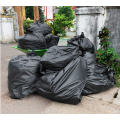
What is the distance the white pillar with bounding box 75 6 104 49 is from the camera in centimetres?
323

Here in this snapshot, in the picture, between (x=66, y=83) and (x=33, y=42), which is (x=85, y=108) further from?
(x=33, y=42)

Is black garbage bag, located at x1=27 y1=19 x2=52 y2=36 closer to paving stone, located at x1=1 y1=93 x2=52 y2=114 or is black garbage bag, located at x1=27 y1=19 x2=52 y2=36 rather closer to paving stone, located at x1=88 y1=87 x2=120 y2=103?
paving stone, located at x1=1 y1=93 x2=52 y2=114

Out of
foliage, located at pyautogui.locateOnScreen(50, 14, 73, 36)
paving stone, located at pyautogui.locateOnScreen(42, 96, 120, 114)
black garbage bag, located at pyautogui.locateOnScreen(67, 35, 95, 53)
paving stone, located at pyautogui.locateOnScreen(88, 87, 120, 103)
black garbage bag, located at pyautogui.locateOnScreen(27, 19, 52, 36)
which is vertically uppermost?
foliage, located at pyautogui.locateOnScreen(50, 14, 73, 36)

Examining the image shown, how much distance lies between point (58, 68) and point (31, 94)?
26.2 inches

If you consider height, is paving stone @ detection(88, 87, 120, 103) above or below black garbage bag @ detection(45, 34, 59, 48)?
below

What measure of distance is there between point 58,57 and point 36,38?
98 centimetres

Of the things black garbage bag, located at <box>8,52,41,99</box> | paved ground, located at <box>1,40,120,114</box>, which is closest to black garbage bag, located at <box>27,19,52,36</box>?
black garbage bag, located at <box>8,52,41,99</box>

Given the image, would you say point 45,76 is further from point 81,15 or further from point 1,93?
point 81,15

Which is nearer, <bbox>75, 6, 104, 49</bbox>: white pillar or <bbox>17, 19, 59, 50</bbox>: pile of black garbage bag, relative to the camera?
<bbox>17, 19, 59, 50</bbox>: pile of black garbage bag

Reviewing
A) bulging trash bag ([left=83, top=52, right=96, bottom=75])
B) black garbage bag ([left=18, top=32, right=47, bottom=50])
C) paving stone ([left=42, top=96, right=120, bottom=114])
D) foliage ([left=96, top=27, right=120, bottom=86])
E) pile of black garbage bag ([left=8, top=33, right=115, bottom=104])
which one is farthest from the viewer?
foliage ([left=96, top=27, right=120, bottom=86])

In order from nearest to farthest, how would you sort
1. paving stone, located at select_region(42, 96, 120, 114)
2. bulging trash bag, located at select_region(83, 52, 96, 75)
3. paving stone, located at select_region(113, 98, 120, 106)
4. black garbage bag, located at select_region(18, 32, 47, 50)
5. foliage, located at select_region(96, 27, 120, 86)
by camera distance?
paving stone, located at select_region(42, 96, 120, 114)
paving stone, located at select_region(113, 98, 120, 106)
bulging trash bag, located at select_region(83, 52, 96, 75)
black garbage bag, located at select_region(18, 32, 47, 50)
foliage, located at select_region(96, 27, 120, 86)

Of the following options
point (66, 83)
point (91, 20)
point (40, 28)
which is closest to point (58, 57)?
point (66, 83)

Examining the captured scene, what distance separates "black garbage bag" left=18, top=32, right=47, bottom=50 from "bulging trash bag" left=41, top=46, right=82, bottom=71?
2.33 ft

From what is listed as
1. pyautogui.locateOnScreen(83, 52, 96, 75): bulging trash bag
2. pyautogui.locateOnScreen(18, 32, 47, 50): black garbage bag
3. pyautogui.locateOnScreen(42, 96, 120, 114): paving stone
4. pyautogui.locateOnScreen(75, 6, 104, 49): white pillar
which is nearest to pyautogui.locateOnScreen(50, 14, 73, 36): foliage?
pyautogui.locateOnScreen(75, 6, 104, 49): white pillar
